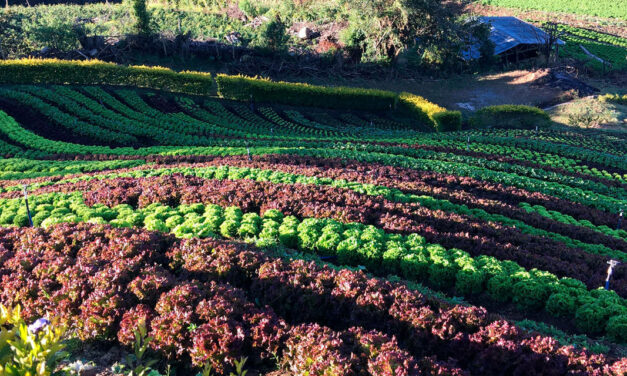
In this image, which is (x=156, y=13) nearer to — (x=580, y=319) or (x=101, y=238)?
(x=101, y=238)

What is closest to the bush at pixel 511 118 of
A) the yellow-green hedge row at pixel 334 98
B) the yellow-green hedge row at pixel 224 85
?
the yellow-green hedge row at pixel 334 98

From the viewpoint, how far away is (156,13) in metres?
51.5

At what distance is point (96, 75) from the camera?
31109 millimetres

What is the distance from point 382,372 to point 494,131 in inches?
1318

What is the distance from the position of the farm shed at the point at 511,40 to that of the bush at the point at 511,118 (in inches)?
579

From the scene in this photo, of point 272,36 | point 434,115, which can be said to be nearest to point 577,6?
point 434,115

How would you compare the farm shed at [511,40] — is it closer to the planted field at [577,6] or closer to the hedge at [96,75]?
the planted field at [577,6]

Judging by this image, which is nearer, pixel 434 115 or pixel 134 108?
pixel 134 108

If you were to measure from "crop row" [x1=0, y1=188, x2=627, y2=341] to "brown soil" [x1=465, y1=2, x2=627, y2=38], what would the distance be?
68935mm

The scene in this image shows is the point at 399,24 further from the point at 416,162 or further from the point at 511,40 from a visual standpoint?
the point at 416,162

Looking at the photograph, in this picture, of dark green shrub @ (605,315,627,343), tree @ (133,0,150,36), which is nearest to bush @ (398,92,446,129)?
tree @ (133,0,150,36)

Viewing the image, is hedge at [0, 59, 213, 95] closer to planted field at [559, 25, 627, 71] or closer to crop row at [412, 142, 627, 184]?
crop row at [412, 142, 627, 184]

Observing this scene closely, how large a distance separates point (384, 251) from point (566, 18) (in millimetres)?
84482

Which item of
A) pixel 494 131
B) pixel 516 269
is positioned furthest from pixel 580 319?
pixel 494 131
